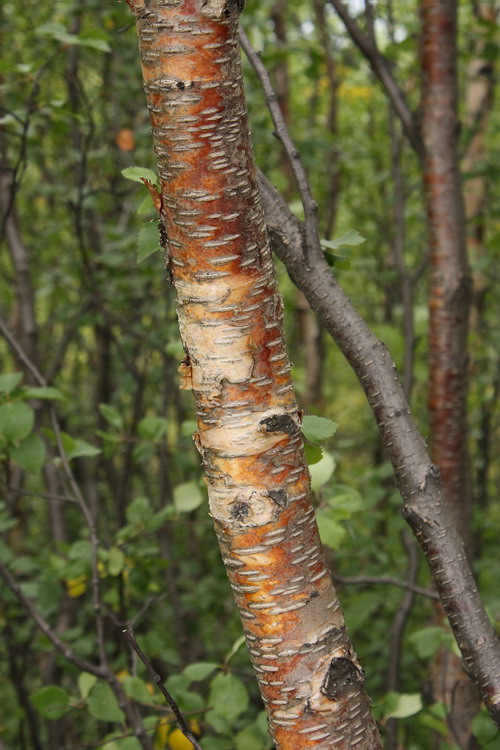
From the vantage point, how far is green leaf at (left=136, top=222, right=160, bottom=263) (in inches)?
46.5

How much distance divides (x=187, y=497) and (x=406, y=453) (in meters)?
1.05

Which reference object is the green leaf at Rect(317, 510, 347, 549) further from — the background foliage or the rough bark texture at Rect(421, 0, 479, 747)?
the rough bark texture at Rect(421, 0, 479, 747)

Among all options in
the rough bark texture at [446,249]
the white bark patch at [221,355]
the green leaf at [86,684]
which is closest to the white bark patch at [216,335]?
the white bark patch at [221,355]

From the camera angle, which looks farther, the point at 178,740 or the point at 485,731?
the point at 178,740

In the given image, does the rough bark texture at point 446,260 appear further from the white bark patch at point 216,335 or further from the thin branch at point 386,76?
the white bark patch at point 216,335

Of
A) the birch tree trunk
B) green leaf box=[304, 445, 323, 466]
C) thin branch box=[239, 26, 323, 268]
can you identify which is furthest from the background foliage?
the birch tree trunk

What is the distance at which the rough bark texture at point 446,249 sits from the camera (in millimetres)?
2037

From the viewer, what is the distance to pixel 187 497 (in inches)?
81.6

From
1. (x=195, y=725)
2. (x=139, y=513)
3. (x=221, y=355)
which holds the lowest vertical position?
(x=195, y=725)

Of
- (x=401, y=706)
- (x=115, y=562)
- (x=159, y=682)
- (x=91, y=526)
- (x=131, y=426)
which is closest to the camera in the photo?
(x=159, y=682)

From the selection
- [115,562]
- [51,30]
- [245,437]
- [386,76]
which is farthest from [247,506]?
[51,30]


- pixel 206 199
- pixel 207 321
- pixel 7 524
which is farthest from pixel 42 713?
pixel 206 199

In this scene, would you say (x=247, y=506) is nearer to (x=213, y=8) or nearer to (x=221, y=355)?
(x=221, y=355)

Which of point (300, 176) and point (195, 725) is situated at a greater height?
point (300, 176)
